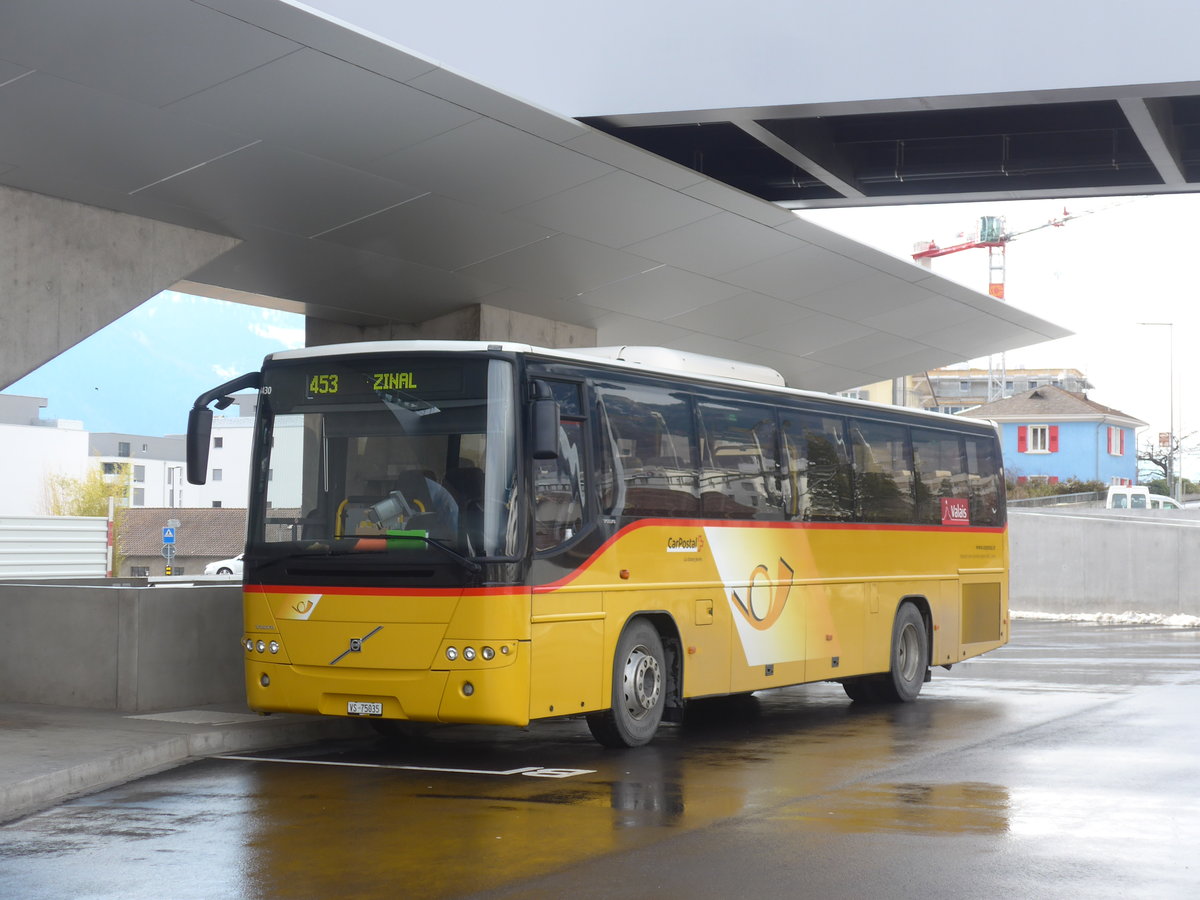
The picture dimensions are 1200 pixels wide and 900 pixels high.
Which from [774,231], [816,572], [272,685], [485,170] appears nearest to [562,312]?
[774,231]

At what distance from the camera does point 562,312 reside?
24.8m

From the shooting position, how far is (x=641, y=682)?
12.6 meters

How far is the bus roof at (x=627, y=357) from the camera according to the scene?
11.7m

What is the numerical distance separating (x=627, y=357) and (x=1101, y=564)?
26601mm

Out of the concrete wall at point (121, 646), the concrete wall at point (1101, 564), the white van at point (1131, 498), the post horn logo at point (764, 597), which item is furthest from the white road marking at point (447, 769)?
the white van at point (1131, 498)

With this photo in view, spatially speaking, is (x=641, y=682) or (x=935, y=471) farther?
(x=935, y=471)

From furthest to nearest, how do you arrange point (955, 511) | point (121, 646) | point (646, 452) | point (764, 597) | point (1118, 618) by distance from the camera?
1. point (1118, 618)
2. point (955, 511)
3. point (764, 597)
4. point (121, 646)
5. point (646, 452)

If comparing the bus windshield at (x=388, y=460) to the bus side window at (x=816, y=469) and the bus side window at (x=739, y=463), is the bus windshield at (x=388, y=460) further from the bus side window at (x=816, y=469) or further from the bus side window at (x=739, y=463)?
the bus side window at (x=816, y=469)

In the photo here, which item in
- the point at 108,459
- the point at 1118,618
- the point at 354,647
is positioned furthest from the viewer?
the point at 108,459

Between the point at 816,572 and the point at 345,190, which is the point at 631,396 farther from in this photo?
the point at 345,190

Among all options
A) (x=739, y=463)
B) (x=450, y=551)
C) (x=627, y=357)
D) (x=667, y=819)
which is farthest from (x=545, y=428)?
(x=739, y=463)

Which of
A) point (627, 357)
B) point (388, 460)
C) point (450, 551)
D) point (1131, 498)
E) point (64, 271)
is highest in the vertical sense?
point (64, 271)

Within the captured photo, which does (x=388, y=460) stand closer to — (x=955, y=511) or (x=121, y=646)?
(x=121, y=646)

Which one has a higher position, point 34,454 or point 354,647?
point 34,454
